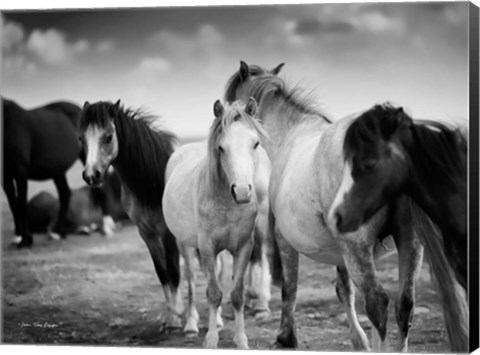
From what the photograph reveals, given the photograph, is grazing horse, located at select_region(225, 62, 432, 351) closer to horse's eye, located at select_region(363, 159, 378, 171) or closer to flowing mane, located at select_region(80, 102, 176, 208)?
horse's eye, located at select_region(363, 159, 378, 171)

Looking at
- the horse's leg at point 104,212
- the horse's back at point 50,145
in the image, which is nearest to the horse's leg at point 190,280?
the horse's leg at point 104,212

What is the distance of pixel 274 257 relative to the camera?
6.19 metres

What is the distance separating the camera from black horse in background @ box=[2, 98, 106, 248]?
22.2 ft

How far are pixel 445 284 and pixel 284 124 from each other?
155 centimetres

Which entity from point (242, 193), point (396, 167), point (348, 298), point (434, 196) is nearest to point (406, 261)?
point (434, 196)

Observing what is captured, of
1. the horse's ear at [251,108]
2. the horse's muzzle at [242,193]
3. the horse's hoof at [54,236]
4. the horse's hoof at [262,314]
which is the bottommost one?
the horse's hoof at [262,314]

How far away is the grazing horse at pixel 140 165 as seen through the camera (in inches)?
250

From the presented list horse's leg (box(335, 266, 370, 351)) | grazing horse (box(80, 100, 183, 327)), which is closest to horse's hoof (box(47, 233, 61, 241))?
grazing horse (box(80, 100, 183, 327))

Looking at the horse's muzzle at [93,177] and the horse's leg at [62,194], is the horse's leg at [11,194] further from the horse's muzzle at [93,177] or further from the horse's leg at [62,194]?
the horse's muzzle at [93,177]

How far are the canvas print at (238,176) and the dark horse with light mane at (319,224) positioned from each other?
13 millimetres

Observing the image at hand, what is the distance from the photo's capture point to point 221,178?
5.71 meters

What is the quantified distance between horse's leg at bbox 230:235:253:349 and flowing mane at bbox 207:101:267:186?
1.63 ft

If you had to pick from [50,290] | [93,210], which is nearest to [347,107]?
[93,210]

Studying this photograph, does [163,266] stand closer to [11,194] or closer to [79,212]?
[79,212]
